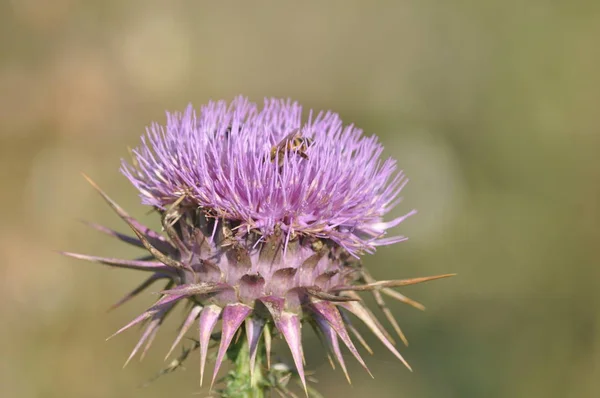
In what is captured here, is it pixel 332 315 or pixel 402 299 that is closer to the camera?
pixel 332 315

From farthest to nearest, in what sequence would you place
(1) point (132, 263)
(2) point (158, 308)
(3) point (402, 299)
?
1. (3) point (402, 299)
2. (1) point (132, 263)
3. (2) point (158, 308)

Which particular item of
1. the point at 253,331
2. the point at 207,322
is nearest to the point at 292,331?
the point at 253,331

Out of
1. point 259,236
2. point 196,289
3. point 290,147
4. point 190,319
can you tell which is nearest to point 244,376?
point 190,319

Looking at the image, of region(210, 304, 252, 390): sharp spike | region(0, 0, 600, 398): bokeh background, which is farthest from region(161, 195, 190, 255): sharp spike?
region(0, 0, 600, 398): bokeh background

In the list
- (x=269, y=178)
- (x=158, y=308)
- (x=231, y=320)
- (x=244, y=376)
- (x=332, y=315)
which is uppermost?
(x=269, y=178)

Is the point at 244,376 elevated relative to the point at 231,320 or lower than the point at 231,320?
lower

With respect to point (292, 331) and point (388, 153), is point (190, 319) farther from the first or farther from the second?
point (388, 153)

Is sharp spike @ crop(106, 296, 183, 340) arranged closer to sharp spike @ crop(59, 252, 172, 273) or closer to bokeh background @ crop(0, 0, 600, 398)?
sharp spike @ crop(59, 252, 172, 273)

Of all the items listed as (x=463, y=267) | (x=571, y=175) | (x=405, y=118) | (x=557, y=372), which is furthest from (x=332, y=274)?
(x=405, y=118)

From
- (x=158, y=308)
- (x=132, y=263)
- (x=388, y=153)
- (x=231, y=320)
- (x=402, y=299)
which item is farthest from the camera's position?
(x=388, y=153)
